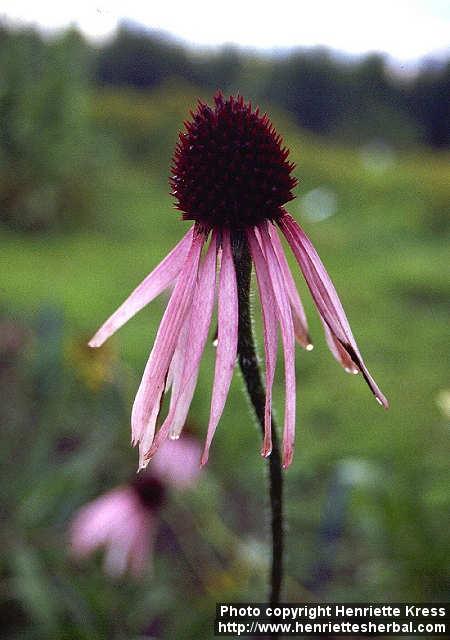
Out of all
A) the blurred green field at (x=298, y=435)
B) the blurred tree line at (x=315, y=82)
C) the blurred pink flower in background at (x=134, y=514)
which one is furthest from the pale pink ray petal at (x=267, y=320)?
the blurred tree line at (x=315, y=82)

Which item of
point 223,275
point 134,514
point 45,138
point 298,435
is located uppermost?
point 223,275

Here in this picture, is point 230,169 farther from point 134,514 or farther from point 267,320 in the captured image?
point 134,514

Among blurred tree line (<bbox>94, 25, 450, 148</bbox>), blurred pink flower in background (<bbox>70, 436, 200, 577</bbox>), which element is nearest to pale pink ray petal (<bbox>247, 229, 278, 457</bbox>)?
blurred pink flower in background (<bbox>70, 436, 200, 577</bbox>)

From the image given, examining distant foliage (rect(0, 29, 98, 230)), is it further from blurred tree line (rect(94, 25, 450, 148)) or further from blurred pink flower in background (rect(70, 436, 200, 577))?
blurred pink flower in background (rect(70, 436, 200, 577))

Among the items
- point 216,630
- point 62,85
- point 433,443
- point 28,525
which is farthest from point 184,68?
point 216,630

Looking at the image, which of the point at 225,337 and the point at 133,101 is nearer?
the point at 225,337

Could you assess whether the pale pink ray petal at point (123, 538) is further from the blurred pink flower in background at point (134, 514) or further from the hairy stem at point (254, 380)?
the hairy stem at point (254, 380)

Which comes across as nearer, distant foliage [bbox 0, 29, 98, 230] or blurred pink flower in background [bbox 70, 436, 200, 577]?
blurred pink flower in background [bbox 70, 436, 200, 577]

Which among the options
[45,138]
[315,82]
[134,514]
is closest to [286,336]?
[134,514]
